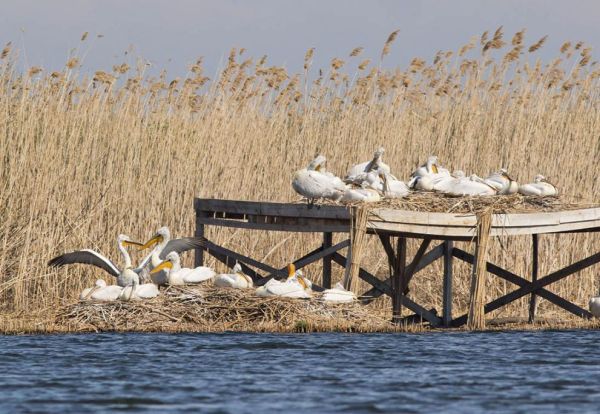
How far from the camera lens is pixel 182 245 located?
16953 millimetres

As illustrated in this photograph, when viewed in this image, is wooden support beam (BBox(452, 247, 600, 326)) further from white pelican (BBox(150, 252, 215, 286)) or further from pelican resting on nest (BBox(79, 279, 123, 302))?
pelican resting on nest (BBox(79, 279, 123, 302))

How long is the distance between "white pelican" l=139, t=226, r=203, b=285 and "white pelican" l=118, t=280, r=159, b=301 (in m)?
0.96

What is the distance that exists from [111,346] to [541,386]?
4.14 meters

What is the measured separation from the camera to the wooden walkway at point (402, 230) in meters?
15.8

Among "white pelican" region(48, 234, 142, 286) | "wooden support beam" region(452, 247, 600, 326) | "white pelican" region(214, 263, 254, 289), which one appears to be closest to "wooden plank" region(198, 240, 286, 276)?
"white pelican" region(214, 263, 254, 289)

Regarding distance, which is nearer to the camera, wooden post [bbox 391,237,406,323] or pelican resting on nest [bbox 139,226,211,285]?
pelican resting on nest [bbox 139,226,211,285]

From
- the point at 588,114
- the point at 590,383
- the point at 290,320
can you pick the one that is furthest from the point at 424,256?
the point at 590,383

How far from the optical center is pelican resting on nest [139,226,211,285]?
1656 cm

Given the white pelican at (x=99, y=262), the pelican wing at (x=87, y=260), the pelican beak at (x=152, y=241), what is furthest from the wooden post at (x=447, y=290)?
the pelican wing at (x=87, y=260)

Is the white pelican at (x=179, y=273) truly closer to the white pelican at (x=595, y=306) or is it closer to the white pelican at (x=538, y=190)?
the white pelican at (x=538, y=190)

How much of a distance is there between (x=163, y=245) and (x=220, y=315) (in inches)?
65.2

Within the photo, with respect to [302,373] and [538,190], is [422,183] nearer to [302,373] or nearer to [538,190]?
[538,190]

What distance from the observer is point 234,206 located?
1717 cm

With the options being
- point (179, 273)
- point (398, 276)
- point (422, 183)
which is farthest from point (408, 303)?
point (179, 273)
